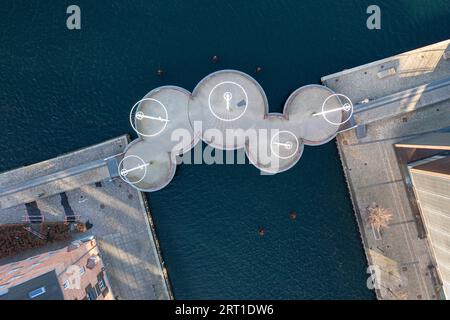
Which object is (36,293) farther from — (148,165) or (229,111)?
(229,111)

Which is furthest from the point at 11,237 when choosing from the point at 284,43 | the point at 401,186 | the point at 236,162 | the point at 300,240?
the point at 401,186

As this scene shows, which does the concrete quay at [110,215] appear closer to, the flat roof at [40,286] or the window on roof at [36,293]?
the flat roof at [40,286]

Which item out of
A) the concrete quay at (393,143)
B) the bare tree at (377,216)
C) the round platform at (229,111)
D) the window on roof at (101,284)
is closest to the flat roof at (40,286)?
the window on roof at (101,284)

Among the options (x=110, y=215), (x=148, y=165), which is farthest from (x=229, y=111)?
(x=110, y=215)

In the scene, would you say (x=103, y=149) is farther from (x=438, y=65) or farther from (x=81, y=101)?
(x=438, y=65)

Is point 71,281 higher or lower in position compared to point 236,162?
lower
